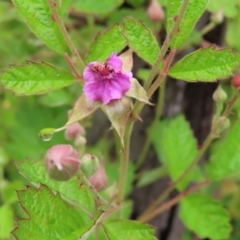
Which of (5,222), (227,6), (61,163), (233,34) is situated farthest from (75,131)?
(233,34)

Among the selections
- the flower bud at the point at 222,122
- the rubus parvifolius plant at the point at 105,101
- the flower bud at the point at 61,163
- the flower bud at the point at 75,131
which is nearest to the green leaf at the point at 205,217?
the rubus parvifolius plant at the point at 105,101

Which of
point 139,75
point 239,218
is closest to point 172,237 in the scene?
point 239,218

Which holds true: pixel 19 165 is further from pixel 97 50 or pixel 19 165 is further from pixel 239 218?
pixel 239 218

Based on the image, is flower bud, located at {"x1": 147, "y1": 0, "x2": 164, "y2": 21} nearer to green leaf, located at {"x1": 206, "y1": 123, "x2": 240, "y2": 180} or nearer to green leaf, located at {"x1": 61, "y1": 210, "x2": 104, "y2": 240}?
green leaf, located at {"x1": 206, "y1": 123, "x2": 240, "y2": 180}

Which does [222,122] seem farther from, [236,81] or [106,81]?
[106,81]

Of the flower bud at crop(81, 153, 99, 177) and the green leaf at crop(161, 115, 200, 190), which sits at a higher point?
the flower bud at crop(81, 153, 99, 177)

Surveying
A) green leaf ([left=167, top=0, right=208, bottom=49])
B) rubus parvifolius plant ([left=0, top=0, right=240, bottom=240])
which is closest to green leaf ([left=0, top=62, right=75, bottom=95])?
rubus parvifolius plant ([left=0, top=0, right=240, bottom=240])
